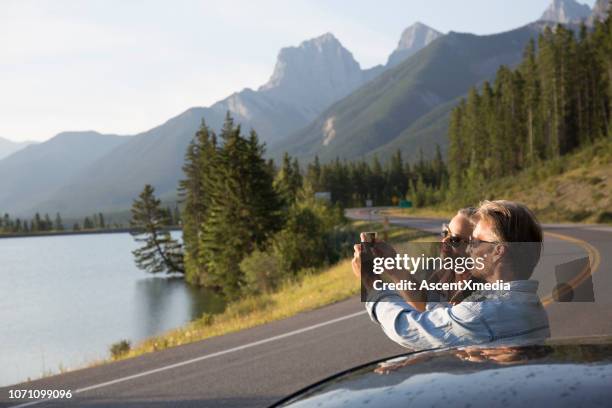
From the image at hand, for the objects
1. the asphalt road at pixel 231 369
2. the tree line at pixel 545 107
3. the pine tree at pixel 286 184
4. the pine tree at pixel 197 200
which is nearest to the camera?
the asphalt road at pixel 231 369

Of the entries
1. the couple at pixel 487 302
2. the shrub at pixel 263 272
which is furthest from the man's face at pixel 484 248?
the shrub at pixel 263 272

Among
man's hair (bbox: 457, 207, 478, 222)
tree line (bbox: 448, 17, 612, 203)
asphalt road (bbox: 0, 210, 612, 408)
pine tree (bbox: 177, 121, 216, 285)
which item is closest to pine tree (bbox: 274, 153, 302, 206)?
pine tree (bbox: 177, 121, 216, 285)

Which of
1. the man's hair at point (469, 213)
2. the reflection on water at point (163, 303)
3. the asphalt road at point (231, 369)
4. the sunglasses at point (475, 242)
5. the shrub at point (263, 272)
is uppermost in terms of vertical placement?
the man's hair at point (469, 213)

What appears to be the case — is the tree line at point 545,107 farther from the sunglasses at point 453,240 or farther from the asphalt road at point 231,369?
the sunglasses at point 453,240

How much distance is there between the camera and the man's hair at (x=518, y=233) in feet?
8.14

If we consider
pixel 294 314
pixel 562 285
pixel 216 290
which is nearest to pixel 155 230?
pixel 216 290

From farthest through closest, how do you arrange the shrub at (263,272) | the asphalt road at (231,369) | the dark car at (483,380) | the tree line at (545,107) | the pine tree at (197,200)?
the tree line at (545,107), the pine tree at (197,200), the shrub at (263,272), the asphalt road at (231,369), the dark car at (483,380)

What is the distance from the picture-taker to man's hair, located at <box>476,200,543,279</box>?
248 centimetres

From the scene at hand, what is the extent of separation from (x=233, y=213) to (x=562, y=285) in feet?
144

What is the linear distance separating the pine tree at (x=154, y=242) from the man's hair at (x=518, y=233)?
239 ft

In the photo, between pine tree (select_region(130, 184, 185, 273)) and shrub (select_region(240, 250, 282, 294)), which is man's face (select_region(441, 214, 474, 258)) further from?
pine tree (select_region(130, 184, 185, 273))

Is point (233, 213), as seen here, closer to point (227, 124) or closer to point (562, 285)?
point (227, 124)

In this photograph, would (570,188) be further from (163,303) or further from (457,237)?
(457,237)

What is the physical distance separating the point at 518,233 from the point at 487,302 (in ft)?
1.01
